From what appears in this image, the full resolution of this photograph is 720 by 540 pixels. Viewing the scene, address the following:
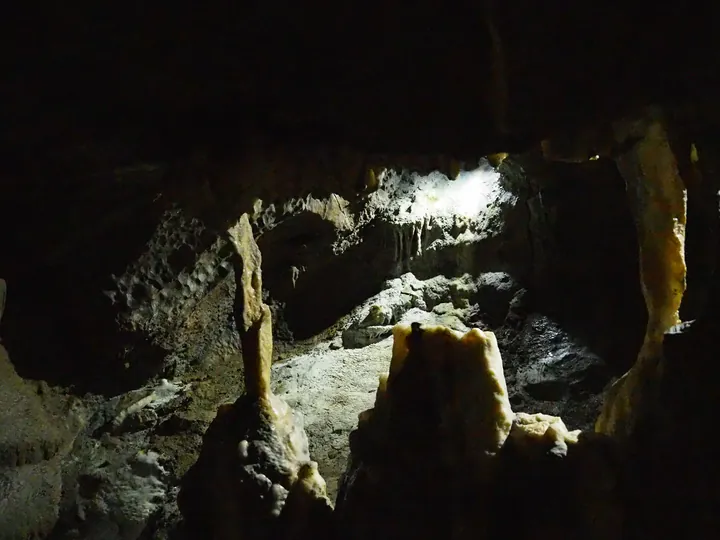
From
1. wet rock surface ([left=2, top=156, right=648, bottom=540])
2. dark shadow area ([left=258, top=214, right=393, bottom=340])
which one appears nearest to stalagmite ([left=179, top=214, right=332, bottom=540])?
wet rock surface ([left=2, top=156, right=648, bottom=540])

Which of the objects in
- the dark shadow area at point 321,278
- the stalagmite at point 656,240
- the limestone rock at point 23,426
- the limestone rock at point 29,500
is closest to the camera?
the stalagmite at point 656,240

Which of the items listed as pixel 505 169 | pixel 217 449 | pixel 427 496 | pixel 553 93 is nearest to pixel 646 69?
pixel 553 93

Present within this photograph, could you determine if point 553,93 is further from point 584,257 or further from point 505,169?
point 505,169

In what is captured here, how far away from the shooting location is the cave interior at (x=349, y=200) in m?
1.63

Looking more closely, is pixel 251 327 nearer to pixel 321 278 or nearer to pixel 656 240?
pixel 656 240

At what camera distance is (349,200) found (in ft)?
7.95

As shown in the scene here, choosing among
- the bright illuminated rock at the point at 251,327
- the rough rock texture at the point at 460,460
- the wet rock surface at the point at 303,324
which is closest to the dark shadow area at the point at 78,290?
the wet rock surface at the point at 303,324

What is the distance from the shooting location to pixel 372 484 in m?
2.01

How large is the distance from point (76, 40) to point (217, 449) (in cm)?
153

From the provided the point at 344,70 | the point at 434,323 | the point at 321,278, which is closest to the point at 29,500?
the point at 321,278

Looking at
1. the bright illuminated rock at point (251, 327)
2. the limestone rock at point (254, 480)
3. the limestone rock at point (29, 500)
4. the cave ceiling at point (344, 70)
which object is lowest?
the limestone rock at point (29, 500)

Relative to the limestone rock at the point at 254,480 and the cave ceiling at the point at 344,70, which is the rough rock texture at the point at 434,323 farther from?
the cave ceiling at the point at 344,70

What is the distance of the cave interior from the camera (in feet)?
5.34

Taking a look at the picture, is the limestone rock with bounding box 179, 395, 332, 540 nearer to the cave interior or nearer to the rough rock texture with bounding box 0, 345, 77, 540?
the cave interior
